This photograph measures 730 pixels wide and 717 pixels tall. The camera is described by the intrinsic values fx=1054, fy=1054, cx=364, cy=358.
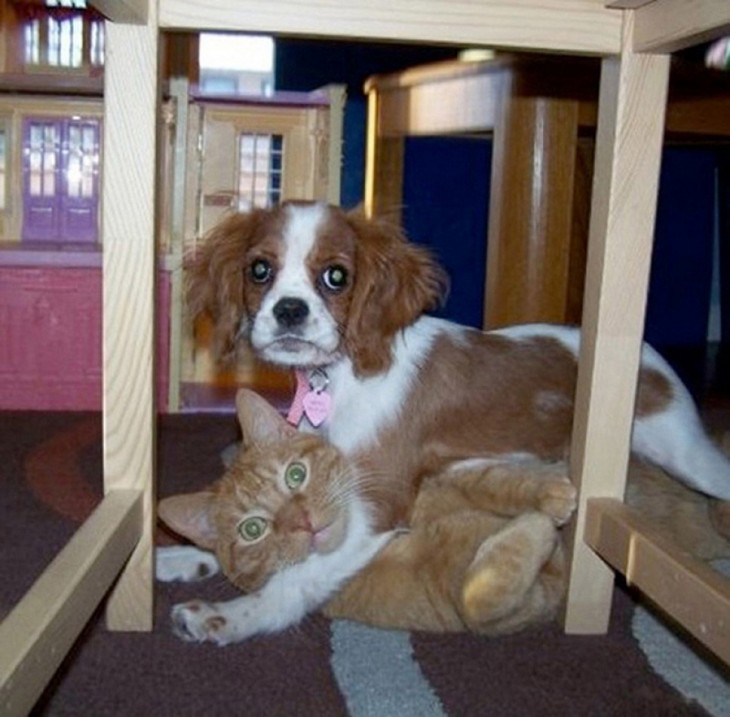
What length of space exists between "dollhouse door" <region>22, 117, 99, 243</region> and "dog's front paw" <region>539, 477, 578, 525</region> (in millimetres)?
1630

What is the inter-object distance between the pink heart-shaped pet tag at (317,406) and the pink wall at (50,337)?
0.88 m

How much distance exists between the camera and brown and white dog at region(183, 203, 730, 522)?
4.09 feet

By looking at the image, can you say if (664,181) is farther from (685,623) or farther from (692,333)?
(685,623)

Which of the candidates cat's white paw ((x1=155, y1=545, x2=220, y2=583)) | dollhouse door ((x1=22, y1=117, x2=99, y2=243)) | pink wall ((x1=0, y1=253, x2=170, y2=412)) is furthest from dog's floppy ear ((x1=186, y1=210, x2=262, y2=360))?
dollhouse door ((x1=22, y1=117, x2=99, y2=243))

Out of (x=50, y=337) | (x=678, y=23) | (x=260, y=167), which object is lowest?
(x=50, y=337)

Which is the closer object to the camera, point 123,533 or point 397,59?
point 123,533

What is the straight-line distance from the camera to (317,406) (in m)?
1.26

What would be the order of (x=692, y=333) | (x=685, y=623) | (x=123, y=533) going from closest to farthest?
(x=685, y=623)
(x=123, y=533)
(x=692, y=333)

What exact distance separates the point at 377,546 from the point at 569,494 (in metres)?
0.21

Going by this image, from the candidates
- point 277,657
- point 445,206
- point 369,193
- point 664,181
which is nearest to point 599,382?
point 277,657

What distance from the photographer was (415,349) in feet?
4.35

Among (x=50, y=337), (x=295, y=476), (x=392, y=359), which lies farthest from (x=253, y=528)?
(x=50, y=337)

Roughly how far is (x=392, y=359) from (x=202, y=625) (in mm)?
426

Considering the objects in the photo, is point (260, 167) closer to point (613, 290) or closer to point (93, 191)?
point (93, 191)
